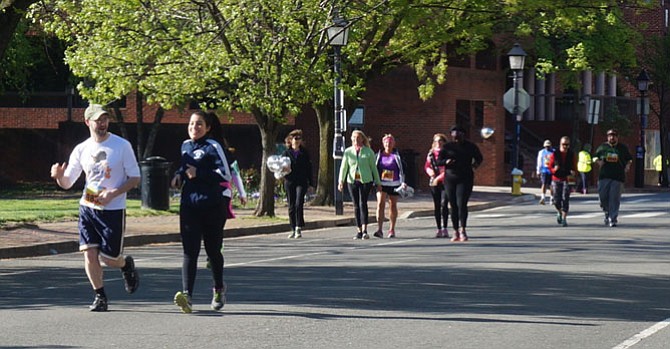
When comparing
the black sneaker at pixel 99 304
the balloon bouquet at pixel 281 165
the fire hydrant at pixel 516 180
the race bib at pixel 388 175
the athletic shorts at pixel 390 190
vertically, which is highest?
the balloon bouquet at pixel 281 165

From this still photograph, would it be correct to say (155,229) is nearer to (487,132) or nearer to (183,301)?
(183,301)

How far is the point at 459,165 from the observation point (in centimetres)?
2075

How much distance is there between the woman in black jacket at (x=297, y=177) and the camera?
2252 centimetres

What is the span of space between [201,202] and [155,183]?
55.8ft

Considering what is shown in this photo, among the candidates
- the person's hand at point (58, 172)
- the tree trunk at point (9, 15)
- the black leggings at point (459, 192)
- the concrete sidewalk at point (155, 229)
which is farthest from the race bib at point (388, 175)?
the person's hand at point (58, 172)

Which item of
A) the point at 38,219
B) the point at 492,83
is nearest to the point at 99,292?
the point at 38,219

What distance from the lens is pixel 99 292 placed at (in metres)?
11.5

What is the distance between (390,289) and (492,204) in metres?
23.5

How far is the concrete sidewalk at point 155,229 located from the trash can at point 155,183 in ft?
4.19

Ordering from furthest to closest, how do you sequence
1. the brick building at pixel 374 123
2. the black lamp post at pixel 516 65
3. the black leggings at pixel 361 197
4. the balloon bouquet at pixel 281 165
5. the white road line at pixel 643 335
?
the brick building at pixel 374 123
the black lamp post at pixel 516 65
the black leggings at pixel 361 197
the balloon bouquet at pixel 281 165
the white road line at pixel 643 335

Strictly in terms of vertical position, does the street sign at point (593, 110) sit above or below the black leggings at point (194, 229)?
above

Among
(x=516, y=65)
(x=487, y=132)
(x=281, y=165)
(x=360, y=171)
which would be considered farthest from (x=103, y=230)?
(x=487, y=132)

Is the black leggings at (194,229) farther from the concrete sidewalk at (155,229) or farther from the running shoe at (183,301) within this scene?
the concrete sidewalk at (155,229)

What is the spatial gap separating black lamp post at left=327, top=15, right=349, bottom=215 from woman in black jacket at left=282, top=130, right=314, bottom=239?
13.5 feet
